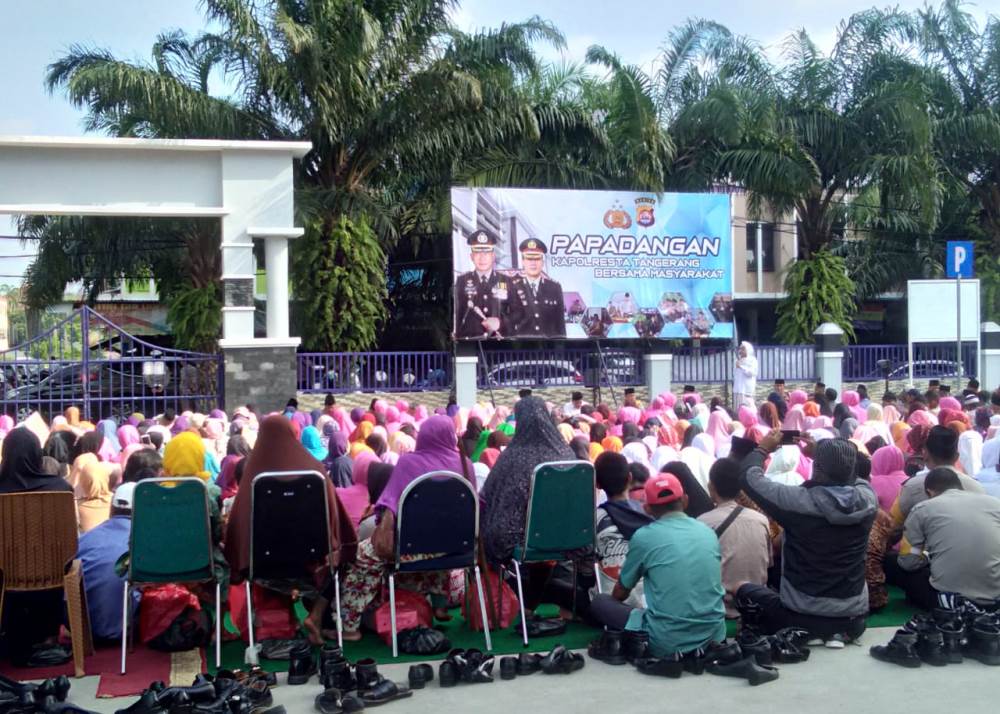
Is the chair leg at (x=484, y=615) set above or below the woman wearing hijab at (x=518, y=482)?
below

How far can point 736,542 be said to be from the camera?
6.54 metres

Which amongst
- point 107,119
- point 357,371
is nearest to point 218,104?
point 107,119

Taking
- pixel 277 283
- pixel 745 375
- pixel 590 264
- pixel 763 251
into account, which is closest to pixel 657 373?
pixel 745 375

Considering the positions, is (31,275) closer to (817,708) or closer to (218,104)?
(218,104)

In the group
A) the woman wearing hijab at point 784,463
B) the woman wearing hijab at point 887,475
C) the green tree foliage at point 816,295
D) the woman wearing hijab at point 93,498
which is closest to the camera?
the woman wearing hijab at point 93,498

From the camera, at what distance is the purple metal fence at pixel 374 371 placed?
19219mm

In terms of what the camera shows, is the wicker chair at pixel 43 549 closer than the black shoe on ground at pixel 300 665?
No

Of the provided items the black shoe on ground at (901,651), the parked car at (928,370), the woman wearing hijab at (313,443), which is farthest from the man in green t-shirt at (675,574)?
the parked car at (928,370)

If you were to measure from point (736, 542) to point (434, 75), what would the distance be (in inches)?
571

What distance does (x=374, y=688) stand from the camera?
210 inches

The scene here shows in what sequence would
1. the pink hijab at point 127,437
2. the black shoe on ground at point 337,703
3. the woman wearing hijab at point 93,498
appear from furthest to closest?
the pink hijab at point 127,437 → the woman wearing hijab at point 93,498 → the black shoe on ground at point 337,703

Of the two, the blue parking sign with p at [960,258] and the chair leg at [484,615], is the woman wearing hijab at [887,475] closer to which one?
the chair leg at [484,615]

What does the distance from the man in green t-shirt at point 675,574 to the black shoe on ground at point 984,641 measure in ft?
4.33

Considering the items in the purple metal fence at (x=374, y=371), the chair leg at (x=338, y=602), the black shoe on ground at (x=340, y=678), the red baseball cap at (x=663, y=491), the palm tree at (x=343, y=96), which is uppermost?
the palm tree at (x=343, y=96)
